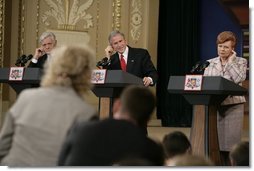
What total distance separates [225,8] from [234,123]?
15.4ft

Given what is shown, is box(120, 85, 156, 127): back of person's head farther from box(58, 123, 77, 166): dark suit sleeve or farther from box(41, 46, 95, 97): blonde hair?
box(41, 46, 95, 97): blonde hair

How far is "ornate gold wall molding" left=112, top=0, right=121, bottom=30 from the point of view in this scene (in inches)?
382

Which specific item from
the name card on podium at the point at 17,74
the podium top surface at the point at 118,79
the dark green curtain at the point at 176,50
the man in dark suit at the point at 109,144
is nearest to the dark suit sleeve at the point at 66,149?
the man in dark suit at the point at 109,144

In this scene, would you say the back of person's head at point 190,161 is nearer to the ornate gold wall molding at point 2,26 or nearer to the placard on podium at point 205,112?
the placard on podium at point 205,112

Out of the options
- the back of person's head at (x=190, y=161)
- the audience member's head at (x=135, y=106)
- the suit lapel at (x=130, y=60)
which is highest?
the suit lapel at (x=130, y=60)

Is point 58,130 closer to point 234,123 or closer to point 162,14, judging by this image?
point 234,123

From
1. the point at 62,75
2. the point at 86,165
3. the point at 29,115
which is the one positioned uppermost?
the point at 62,75

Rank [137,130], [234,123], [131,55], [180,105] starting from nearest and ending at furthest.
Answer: [137,130] → [234,123] → [131,55] → [180,105]

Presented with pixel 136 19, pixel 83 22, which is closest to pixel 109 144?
pixel 83 22

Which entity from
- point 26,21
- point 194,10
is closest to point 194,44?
point 194,10

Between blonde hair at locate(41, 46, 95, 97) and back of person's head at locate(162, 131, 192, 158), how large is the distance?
0.59 m

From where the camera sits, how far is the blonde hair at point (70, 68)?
2928mm

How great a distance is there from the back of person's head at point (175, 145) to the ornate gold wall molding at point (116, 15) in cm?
645

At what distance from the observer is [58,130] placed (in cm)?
284
